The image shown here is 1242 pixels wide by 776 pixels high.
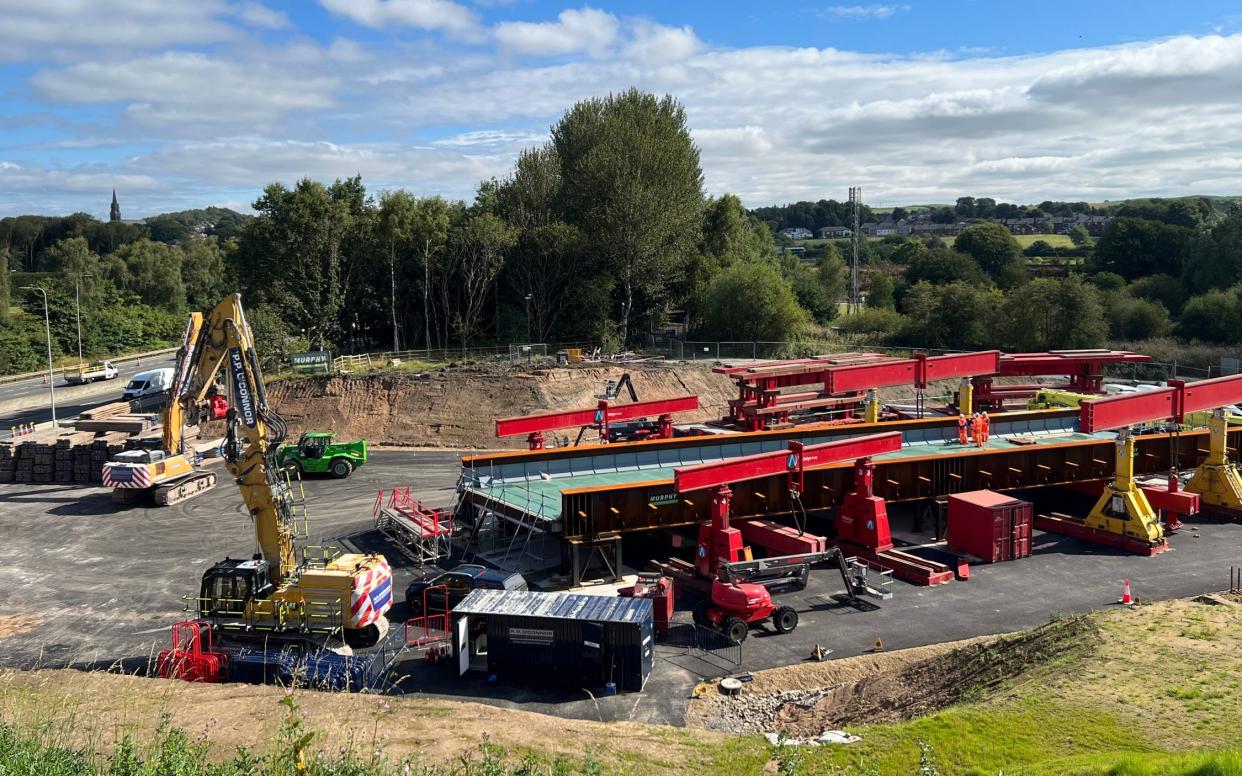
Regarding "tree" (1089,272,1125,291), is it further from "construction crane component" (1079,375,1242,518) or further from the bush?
"construction crane component" (1079,375,1242,518)

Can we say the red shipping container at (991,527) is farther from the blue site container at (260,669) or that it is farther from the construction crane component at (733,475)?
the blue site container at (260,669)

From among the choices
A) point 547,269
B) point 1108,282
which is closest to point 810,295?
point 547,269

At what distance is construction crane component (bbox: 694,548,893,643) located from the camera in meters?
19.9

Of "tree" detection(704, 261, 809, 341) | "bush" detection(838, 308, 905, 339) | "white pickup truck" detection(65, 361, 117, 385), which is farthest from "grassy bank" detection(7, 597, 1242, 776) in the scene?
"bush" detection(838, 308, 905, 339)

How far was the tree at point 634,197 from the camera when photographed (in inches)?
2251

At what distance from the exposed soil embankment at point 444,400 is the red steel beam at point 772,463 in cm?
2023

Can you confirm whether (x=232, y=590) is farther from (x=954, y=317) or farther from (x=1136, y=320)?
(x=1136, y=320)

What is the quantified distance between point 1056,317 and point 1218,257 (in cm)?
2549

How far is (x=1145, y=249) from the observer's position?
90.6 metres

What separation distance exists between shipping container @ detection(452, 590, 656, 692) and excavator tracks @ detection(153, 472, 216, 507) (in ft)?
59.9

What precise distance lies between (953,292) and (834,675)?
52.2m

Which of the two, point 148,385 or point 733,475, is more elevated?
point 148,385

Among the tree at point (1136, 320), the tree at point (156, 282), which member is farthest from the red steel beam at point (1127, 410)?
the tree at point (156, 282)

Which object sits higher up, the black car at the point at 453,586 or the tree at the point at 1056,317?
the tree at the point at 1056,317
